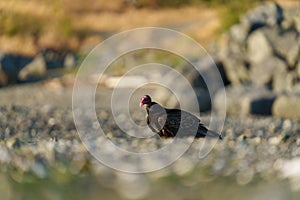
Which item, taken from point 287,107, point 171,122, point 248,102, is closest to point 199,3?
point 248,102

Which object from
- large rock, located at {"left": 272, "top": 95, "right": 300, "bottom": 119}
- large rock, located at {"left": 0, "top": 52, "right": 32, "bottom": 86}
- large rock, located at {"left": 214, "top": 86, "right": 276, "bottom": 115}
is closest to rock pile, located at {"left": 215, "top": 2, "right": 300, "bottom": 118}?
large rock, located at {"left": 214, "top": 86, "right": 276, "bottom": 115}

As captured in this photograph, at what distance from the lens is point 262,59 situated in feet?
58.1

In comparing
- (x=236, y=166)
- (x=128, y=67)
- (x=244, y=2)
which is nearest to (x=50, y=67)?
(x=128, y=67)

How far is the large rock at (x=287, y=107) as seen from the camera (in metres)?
14.3

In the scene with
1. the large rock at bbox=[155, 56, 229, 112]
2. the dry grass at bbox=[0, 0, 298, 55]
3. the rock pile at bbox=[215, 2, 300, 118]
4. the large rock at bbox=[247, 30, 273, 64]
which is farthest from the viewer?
the dry grass at bbox=[0, 0, 298, 55]

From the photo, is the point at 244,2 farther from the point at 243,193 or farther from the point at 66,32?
the point at 243,193

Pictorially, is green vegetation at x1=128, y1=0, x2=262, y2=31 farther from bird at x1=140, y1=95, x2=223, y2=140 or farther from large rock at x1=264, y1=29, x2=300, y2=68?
bird at x1=140, y1=95, x2=223, y2=140

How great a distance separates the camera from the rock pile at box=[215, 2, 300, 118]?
50.0 ft

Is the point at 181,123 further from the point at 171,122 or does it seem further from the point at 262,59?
the point at 262,59

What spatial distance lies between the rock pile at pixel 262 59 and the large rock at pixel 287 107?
7.1 inches

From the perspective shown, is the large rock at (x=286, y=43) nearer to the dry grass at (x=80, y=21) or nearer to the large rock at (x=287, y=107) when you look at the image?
the large rock at (x=287, y=107)

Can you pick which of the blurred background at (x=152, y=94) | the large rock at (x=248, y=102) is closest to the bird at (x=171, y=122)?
the blurred background at (x=152, y=94)

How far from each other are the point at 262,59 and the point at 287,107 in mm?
3382

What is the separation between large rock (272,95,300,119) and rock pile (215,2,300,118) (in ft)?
0.59
